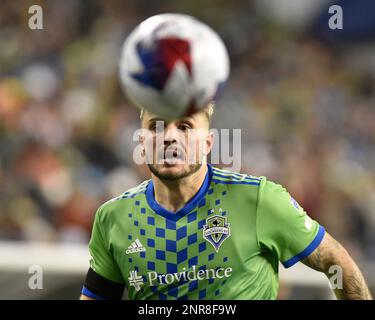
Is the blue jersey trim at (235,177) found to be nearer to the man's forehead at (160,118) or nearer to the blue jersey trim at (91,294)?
the man's forehead at (160,118)

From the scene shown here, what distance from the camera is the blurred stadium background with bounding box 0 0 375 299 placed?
25.0 ft

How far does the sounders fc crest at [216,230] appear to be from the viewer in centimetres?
345

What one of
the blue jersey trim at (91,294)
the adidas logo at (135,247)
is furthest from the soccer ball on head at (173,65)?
the blue jersey trim at (91,294)

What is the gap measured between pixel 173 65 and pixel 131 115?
586 cm

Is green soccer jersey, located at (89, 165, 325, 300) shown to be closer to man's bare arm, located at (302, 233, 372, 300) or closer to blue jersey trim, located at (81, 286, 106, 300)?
man's bare arm, located at (302, 233, 372, 300)

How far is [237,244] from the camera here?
342cm

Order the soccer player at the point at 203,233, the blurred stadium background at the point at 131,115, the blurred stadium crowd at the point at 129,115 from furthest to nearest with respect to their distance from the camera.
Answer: the blurred stadium crowd at the point at 129,115 → the blurred stadium background at the point at 131,115 → the soccer player at the point at 203,233

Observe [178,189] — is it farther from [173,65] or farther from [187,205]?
[173,65]

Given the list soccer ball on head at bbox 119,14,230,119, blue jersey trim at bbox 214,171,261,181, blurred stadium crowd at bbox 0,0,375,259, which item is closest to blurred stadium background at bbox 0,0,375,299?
blurred stadium crowd at bbox 0,0,375,259

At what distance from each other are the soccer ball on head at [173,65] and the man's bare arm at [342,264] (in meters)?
0.91

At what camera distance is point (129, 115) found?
28.6 feet

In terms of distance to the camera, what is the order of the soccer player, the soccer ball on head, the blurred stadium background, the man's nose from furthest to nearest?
the blurred stadium background
the soccer player
the man's nose
the soccer ball on head

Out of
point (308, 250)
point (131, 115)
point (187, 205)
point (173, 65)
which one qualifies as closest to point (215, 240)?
point (187, 205)
